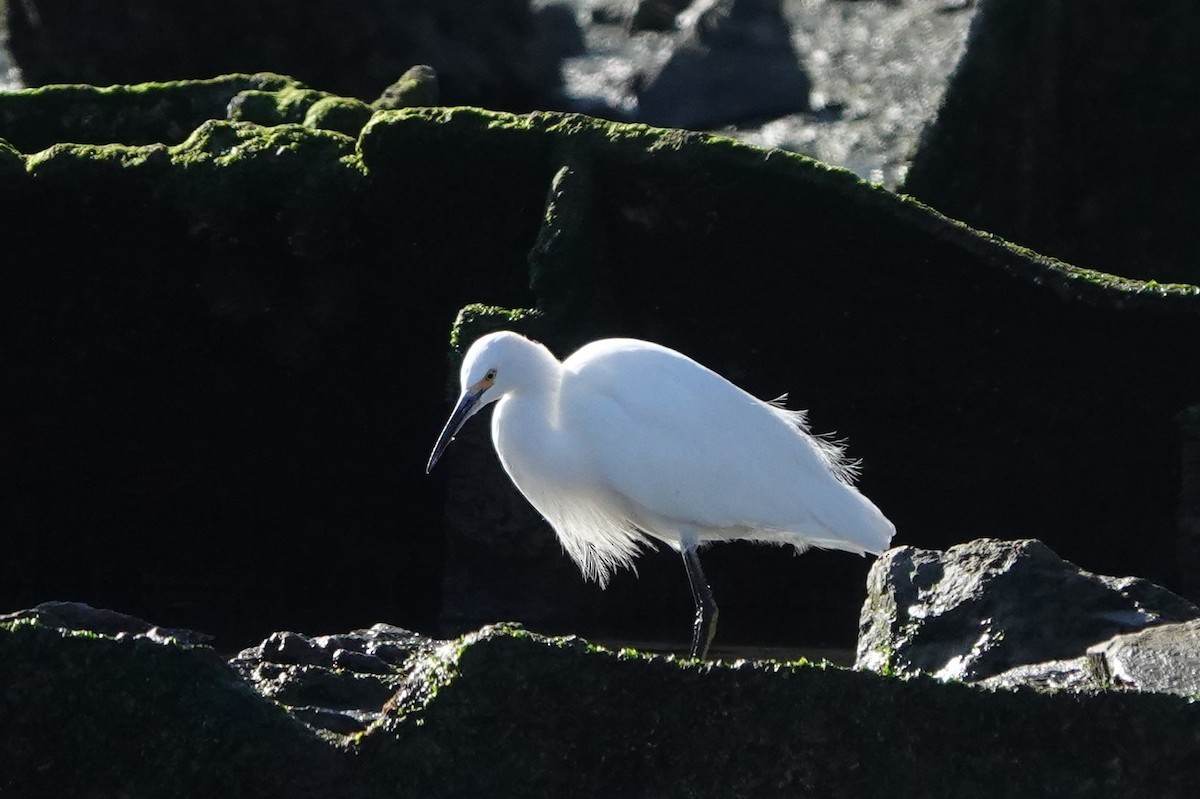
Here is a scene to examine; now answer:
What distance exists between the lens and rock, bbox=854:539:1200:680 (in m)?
4.48

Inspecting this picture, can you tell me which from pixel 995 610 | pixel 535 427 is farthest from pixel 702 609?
pixel 995 610

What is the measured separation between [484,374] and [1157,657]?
2261 millimetres

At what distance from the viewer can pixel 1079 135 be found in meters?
10.3

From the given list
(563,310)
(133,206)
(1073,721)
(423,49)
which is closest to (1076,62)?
(423,49)

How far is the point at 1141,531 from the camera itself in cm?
641

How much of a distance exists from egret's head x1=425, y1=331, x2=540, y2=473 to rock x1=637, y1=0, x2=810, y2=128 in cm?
613

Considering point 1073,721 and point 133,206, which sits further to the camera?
point 133,206

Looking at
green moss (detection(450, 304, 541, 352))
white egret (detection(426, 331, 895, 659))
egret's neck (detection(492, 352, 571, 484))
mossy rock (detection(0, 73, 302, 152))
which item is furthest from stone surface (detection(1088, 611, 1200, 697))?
mossy rock (detection(0, 73, 302, 152))

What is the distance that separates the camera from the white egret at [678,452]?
19.2 ft

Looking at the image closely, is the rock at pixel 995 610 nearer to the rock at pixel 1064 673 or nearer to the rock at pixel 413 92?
the rock at pixel 1064 673

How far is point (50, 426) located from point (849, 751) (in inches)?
176

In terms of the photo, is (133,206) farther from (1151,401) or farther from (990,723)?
(990,723)

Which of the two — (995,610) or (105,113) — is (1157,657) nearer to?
(995,610)

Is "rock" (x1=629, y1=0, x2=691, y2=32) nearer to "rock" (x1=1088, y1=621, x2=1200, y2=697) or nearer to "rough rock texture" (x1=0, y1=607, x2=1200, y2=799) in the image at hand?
"rock" (x1=1088, y1=621, x2=1200, y2=697)
